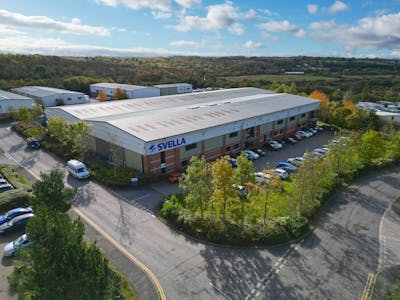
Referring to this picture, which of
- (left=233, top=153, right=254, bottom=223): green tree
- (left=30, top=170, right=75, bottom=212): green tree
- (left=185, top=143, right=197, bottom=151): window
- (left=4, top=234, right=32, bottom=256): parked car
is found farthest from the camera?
(left=185, top=143, right=197, bottom=151): window

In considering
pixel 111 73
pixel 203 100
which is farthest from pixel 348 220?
pixel 111 73

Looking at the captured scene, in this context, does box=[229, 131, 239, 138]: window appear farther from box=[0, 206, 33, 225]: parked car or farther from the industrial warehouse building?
box=[0, 206, 33, 225]: parked car

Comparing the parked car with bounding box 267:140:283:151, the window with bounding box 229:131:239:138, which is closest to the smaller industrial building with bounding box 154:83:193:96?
the window with bounding box 229:131:239:138

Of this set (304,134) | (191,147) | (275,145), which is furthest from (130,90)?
(304,134)

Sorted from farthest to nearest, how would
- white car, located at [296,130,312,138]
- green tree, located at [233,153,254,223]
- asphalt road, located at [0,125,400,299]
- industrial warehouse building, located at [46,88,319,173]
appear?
1. white car, located at [296,130,312,138]
2. industrial warehouse building, located at [46,88,319,173]
3. green tree, located at [233,153,254,223]
4. asphalt road, located at [0,125,400,299]

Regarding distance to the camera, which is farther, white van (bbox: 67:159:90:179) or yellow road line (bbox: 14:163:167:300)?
white van (bbox: 67:159:90:179)

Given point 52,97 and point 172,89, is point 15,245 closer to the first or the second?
point 52,97

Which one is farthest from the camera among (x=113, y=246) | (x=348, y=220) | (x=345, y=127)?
(x=345, y=127)

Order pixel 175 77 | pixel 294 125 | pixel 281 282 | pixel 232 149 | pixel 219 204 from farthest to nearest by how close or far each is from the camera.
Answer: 1. pixel 175 77
2. pixel 294 125
3. pixel 232 149
4. pixel 219 204
5. pixel 281 282

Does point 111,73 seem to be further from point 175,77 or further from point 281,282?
point 281,282
